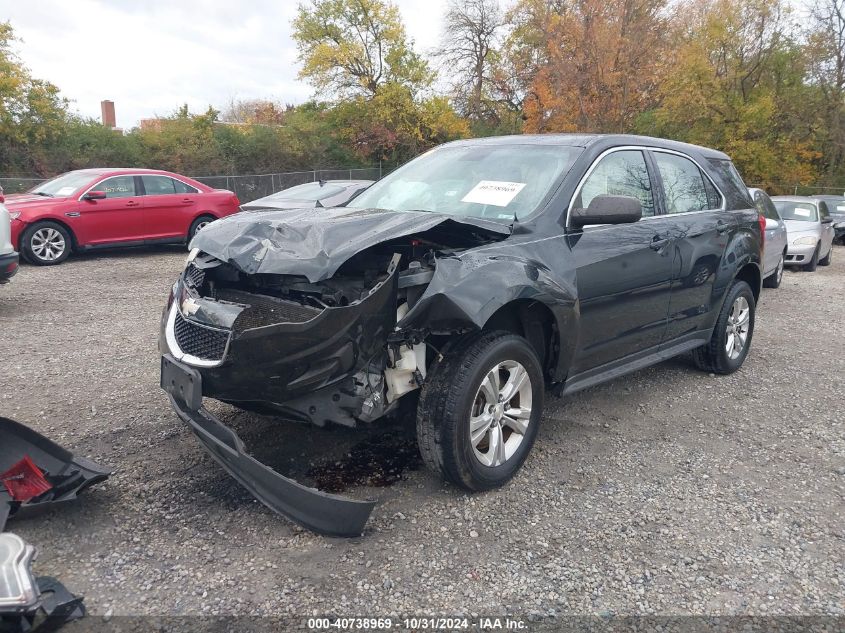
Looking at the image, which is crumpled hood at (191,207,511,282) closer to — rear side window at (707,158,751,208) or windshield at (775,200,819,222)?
rear side window at (707,158,751,208)

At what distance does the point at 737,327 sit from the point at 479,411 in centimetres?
329

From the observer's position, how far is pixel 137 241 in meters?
11.9

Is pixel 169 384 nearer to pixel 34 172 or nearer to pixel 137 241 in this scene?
pixel 137 241

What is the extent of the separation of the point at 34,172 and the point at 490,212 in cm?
2346

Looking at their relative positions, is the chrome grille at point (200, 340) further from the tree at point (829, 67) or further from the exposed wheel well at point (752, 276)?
the tree at point (829, 67)

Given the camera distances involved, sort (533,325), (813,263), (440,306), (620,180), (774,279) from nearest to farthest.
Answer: (440,306)
(533,325)
(620,180)
(774,279)
(813,263)

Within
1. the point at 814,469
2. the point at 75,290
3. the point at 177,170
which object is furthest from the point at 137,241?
the point at 177,170

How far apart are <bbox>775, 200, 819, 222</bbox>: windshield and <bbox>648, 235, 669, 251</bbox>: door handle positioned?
10.4 m

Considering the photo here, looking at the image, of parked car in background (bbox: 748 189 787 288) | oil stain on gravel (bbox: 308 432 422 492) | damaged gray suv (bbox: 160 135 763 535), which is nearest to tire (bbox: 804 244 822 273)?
parked car in background (bbox: 748 189 787 288)

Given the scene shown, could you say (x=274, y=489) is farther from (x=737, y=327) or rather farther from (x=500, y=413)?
(x=737, y=327)

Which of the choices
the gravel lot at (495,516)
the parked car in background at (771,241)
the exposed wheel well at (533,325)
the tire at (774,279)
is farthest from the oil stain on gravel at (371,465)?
the tire at (774,279)

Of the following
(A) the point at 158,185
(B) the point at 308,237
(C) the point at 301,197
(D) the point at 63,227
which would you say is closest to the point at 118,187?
(A) the point at 158,185

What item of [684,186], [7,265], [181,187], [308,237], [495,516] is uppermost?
[684,186]

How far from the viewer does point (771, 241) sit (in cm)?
955
